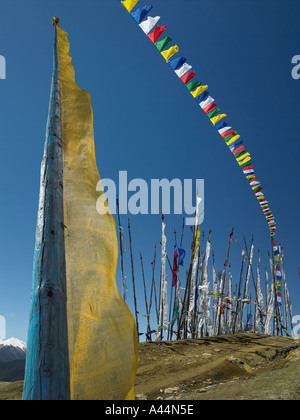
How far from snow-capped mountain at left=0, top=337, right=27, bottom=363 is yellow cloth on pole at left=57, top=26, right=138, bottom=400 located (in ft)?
95.1

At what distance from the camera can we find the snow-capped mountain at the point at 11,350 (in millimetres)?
25970

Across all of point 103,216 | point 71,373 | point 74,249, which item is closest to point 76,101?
point 103,216

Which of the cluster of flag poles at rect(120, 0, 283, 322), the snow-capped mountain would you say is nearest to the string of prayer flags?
the cluster of flag poles at rect(120, 0, 283, 322)

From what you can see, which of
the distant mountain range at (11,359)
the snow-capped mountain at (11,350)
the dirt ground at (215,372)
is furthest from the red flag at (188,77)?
the snow-capped mountain at (11,350)

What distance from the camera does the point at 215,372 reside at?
634 centimetres

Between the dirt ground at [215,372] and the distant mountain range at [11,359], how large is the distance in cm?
1626

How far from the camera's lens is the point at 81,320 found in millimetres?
1923

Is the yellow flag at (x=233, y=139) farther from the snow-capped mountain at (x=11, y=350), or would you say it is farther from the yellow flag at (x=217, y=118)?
the snow-capped mountain at (x=11, y=350)

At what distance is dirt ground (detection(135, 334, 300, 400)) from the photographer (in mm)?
4002

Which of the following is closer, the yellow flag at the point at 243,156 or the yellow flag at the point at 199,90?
the yellow flag at the point at 199,90

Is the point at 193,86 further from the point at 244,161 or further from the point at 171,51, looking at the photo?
the point at 244,161

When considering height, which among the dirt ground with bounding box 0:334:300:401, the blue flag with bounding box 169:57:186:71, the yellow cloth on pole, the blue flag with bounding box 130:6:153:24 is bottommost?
the dirt ground with bounding box 0:334:300:401

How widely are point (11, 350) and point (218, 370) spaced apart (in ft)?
88.3

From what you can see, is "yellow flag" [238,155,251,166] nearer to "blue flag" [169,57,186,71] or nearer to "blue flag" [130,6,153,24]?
"blue flag" [169,57,186,71]
